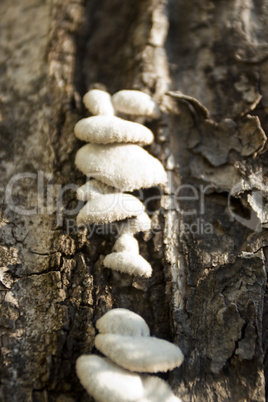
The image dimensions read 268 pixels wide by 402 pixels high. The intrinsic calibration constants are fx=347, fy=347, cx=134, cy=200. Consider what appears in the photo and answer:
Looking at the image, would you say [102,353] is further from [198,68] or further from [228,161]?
[198,68]

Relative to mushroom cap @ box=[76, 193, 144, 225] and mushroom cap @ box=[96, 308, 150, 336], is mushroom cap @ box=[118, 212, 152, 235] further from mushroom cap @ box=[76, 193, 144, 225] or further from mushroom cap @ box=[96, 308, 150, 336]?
mushroom cap @ box=[96, 308, 150, 336]

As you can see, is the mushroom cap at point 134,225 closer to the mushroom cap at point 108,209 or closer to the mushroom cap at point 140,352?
the mushroom cap at point 108,209

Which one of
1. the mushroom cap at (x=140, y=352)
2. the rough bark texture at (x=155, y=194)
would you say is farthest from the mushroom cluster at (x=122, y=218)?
the rough bark texture at (x=155, y=194)

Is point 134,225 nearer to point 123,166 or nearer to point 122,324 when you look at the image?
point 123,166

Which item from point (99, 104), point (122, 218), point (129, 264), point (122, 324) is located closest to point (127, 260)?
point (129, 264)

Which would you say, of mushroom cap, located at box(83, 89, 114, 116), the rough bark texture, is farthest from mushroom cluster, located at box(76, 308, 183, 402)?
mushroom cap, located at box(83, 89, 114, 116)

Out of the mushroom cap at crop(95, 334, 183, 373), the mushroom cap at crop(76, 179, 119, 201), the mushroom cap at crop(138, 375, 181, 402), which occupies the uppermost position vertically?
the mushroom cap at crop(76, 179, 119, 201)
